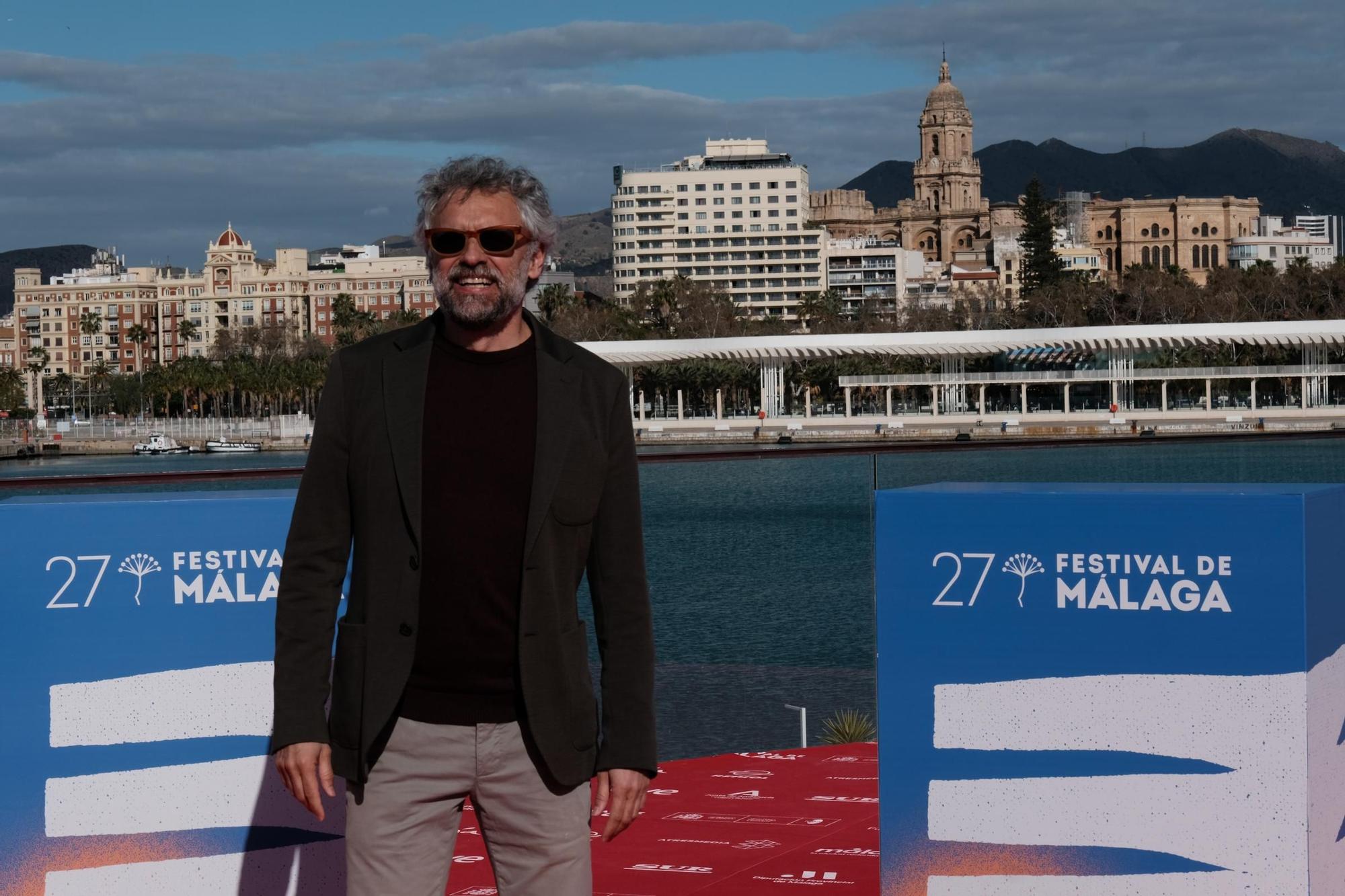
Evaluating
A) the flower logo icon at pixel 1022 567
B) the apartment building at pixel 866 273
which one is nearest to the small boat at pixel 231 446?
the apartment building at pixel 866 273

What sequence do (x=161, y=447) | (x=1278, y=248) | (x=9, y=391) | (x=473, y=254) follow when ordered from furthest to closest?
1. (x=1278, y=248)
2. (x=9, y=391)
3. (x=161, y=447)
4. (x=473, y=254)

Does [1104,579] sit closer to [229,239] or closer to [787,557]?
[787,557]

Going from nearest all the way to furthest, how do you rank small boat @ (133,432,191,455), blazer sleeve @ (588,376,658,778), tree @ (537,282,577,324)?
blazer sleeve @ (588,376,658,778)
small boat @ (133,432,191,455)
tree @ (537,282,577,324)

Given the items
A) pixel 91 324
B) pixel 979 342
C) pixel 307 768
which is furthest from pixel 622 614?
pixel 91 324

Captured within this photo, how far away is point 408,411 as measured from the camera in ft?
8.75

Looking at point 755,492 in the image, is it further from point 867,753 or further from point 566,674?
point 566,674

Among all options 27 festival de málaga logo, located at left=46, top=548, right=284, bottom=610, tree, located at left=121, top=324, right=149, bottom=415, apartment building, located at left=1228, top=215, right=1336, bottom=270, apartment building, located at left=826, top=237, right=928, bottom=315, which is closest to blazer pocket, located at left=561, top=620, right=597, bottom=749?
27 festival de málaga logo, located at left=46, top=548, right=284, bottom=610

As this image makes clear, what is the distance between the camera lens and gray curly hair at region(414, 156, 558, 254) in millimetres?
2783

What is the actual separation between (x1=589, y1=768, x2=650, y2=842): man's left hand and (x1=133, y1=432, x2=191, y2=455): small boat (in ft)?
290

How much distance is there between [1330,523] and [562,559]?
1544mm

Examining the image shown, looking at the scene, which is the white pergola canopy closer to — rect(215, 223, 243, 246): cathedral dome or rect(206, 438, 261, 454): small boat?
rect(206, 438, 261, 454): small boat

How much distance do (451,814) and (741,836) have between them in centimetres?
247

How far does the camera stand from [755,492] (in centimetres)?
4419

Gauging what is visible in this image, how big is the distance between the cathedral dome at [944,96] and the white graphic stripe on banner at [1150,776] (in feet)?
613
